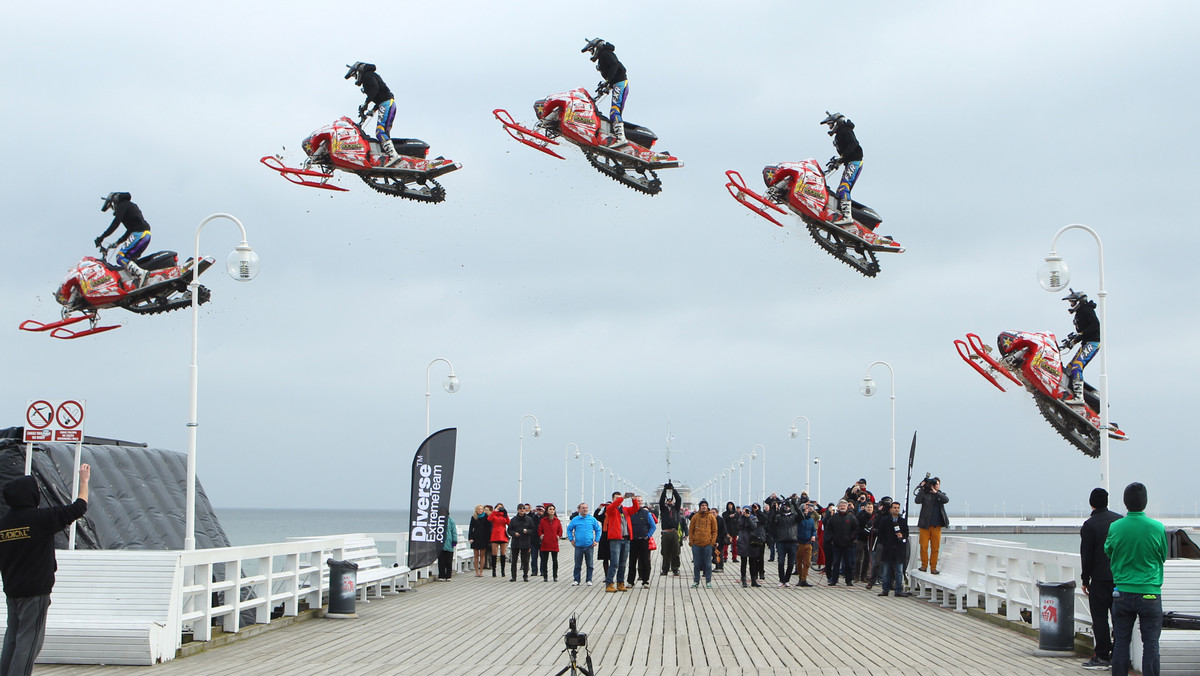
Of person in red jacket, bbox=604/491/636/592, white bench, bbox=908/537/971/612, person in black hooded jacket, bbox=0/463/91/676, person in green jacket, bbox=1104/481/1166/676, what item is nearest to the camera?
person in black hooded jacket, bbox=0/463/91/676

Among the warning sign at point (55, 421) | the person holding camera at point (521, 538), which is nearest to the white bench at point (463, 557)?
the person holding camera at point (521, 538)

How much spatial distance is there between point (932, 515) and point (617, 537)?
5.61 m

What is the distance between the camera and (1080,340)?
78.9 ft

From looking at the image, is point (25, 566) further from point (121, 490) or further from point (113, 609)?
point (121, 490)

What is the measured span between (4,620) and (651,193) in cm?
1283

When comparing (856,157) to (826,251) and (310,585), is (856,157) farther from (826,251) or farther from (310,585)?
(310,585)

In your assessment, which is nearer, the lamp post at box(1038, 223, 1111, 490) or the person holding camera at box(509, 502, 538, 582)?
the lamp post at box(1038, 223, 1111, 490)

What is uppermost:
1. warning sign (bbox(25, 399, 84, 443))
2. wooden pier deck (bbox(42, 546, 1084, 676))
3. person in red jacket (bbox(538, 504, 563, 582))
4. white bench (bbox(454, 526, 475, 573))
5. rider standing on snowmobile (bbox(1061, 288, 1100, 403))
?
rider standing on snowmobile (bbox(1061, 288, 1100, 403))

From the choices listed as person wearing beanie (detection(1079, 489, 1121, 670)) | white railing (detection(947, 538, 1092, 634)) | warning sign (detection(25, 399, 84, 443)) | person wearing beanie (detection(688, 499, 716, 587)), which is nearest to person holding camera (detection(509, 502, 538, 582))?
person wearing beanie (detection(688, 499, 716, 587))

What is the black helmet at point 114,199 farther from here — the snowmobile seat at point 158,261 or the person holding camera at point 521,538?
the person holding camera at point 521,538

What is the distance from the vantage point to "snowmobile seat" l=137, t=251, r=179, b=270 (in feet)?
78.9

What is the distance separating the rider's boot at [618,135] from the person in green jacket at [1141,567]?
1212 cm

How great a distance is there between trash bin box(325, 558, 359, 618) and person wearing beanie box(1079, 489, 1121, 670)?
389 inches

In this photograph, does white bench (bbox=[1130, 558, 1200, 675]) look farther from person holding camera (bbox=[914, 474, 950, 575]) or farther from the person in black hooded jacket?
the person in black hooded jacket
